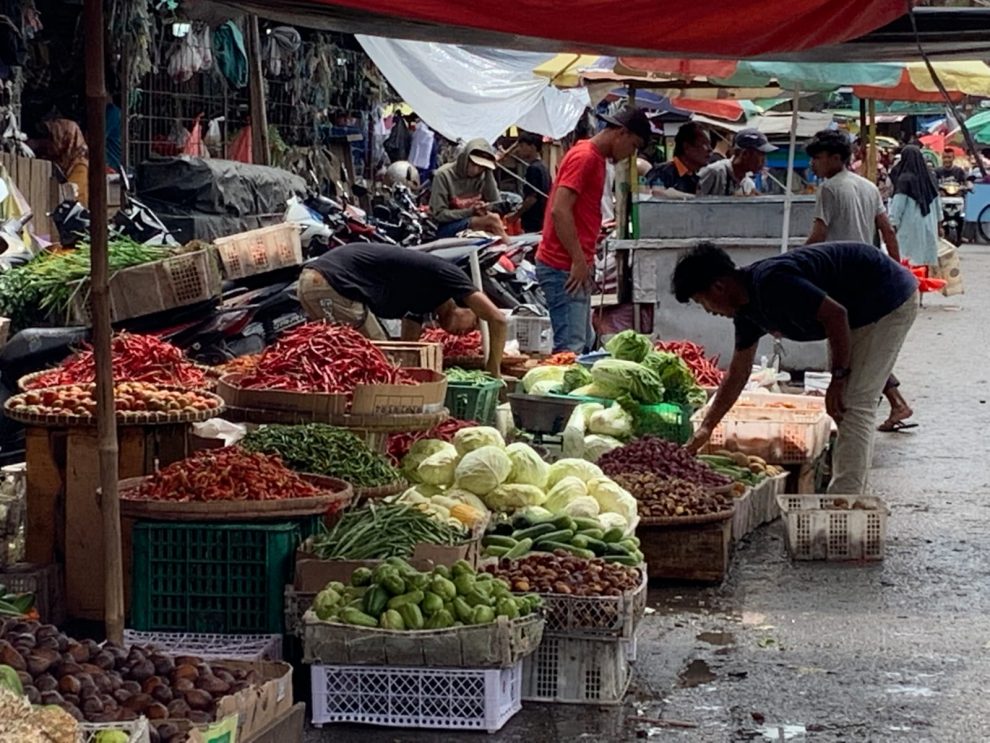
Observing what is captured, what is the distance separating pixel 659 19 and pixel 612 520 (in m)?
2.49

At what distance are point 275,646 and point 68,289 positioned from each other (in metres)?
5.26

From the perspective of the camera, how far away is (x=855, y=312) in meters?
8.98

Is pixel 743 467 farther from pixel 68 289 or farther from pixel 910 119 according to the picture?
pixel 910 119

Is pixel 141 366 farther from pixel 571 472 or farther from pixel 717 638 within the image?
pixel 717 638

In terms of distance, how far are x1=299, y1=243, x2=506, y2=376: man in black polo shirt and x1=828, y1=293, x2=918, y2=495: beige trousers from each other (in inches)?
99.2

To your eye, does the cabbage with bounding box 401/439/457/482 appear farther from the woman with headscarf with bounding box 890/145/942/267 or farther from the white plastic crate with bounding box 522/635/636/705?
Answer: the woman with headscarf with bounding box 890/145/942/267

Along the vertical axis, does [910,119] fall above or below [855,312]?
above

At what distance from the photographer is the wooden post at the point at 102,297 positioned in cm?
552

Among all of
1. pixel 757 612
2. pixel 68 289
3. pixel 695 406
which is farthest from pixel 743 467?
pixel 68 289

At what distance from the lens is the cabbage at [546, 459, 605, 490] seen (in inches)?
334

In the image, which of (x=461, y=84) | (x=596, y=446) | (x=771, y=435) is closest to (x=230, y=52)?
(x=461, y=84)

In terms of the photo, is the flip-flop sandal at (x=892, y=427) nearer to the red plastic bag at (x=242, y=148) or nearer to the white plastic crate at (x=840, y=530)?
the white plastic crate at (x=840, y=530)

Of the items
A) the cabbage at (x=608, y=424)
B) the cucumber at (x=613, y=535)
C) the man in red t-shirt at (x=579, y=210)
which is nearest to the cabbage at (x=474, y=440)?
the cucumber at (x=613, y=535)

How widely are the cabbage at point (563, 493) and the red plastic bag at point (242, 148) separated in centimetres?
1154
